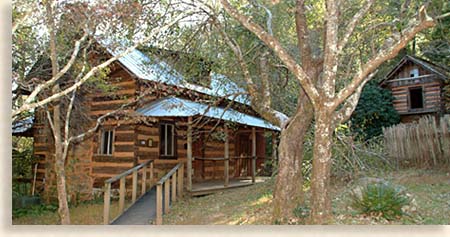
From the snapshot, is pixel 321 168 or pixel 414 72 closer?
pixel 321 168

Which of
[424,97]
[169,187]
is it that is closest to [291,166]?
[169,187]

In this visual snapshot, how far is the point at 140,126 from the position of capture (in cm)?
744

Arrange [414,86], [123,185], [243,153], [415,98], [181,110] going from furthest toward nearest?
[415,98]
[414,86]
[243,153]
[181,110]
[123,185]

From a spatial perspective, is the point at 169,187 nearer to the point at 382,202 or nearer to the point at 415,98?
the point at 382,202

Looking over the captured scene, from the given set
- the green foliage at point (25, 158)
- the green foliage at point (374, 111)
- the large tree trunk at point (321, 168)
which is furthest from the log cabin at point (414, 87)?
the green foliage at point (25, 158)

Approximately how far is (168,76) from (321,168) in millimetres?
3259

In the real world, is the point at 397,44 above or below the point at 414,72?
below

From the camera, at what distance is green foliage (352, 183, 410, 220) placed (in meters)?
4.12

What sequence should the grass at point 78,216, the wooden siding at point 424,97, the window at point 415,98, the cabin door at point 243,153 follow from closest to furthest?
1. the grass at point 78,216
2. the cabin door at point 243,153
3. the wooden siding at point 424,97
4. the window at point 415,98

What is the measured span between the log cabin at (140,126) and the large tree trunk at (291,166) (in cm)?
195

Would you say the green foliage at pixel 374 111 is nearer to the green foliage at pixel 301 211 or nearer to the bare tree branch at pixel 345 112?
the bare tree branch at pixel 345 112

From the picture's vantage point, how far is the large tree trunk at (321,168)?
399 centimetres

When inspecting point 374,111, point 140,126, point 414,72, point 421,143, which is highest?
point 414,72

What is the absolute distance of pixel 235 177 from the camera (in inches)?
381
